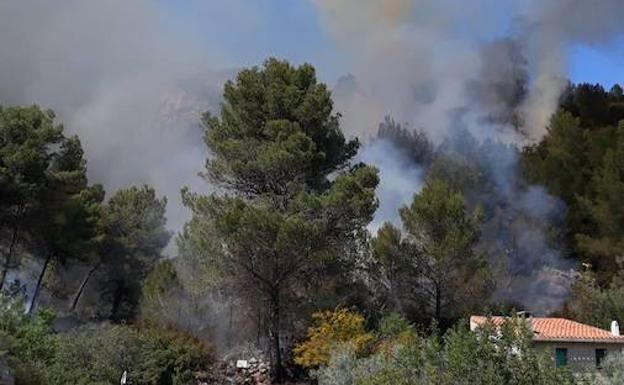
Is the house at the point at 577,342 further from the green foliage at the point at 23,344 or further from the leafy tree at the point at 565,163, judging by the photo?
the leafy tree at the point at 565,163

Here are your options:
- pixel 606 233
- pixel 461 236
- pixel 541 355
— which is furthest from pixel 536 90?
pixel 541 355

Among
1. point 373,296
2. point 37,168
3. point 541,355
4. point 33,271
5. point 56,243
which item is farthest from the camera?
point 33,271

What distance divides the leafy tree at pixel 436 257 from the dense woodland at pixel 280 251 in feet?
0.21

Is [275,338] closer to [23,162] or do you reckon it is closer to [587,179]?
[23,162]

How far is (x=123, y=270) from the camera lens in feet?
153

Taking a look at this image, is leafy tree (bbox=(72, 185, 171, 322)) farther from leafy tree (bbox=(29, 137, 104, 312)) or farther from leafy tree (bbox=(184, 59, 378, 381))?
leafy tree (bbox=(184, 59, 378, 381))

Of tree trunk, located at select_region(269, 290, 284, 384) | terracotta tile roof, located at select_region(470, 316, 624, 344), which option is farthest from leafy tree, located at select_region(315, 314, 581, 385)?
tree trunk, located at select_region(269, 290, 284, 384)

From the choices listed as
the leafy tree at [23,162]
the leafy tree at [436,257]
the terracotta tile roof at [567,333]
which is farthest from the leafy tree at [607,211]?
the leafy tree at [23,162]

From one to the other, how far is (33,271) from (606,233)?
97.8 feet

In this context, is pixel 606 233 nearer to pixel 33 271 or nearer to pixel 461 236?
pixel 461 236

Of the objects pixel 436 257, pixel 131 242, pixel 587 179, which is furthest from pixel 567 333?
pixel 131 242

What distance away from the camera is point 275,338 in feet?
97.3

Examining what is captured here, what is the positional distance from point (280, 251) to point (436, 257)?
30.0ft

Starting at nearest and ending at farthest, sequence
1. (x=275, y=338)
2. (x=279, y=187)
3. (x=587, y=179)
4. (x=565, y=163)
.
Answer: (x=275, y=338)
(x=279, y=187)
(x=587, y=179)
(x=565, y=163)
